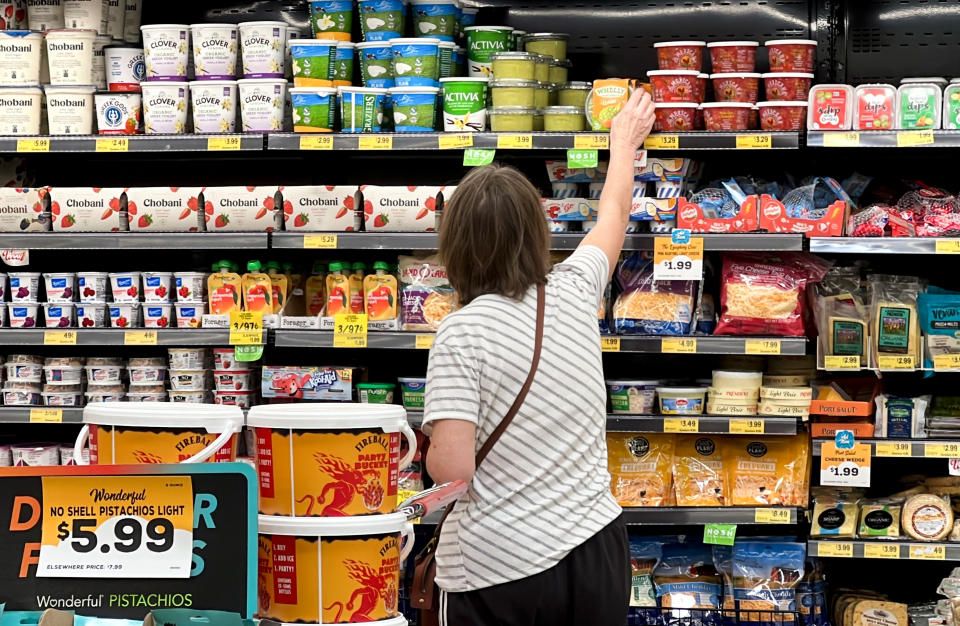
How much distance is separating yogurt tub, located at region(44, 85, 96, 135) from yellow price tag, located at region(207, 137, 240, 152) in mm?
493

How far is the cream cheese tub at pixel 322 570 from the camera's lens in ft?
7.14

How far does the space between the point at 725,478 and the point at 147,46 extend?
2490 millimetres

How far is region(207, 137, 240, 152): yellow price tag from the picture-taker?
4.07 meters

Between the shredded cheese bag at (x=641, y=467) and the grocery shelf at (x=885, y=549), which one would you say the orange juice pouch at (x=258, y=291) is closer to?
the shredded cheese bag at (x=641, y=467)

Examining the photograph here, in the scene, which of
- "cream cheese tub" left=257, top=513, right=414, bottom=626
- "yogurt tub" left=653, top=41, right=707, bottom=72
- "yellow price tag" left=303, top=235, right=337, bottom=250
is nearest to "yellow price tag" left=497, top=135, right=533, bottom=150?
"yogurt tub" left=653, top=41, right=707, bottom=72

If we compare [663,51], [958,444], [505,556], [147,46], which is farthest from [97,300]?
[958,444]

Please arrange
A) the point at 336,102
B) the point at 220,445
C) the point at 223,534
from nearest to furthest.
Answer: the point at 223,534
the point at 220,445
the point at 336,102

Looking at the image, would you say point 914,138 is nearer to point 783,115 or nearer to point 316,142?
point 783,115

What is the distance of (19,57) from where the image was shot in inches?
166

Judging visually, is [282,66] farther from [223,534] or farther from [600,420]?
[223,534]

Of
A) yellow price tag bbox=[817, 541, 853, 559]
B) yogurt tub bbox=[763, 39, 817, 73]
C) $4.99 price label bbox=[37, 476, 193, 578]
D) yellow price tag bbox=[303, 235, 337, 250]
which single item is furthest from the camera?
yellow price tag bbox=[303, 235, 337, 250]

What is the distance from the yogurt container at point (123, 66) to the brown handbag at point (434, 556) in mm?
2367

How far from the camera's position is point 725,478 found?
13.5 feet

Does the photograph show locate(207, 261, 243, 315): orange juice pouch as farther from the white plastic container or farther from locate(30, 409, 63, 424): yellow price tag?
the white plastic container
